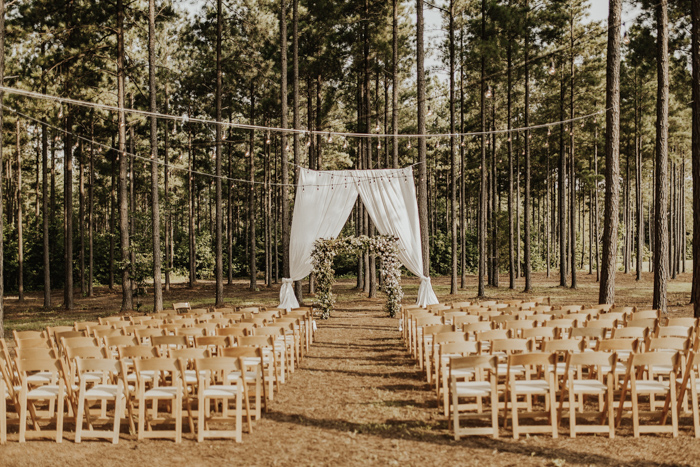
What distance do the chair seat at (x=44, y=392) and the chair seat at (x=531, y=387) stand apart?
4502 millimetres

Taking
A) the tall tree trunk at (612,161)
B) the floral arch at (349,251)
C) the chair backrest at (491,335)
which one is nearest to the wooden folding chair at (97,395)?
the chair backrest at (491,335)

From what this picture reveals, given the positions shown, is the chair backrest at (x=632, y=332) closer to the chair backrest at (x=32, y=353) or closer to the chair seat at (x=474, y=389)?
the chair seat at (x=474, y=389)

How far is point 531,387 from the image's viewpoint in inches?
225

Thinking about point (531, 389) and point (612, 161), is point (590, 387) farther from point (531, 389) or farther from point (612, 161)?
point (612, 161)

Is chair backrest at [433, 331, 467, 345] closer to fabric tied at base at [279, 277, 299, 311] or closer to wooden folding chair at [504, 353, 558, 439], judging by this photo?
wooden folding chair at [504, 353, 558, 439]

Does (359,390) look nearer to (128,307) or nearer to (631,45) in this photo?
(128,307)

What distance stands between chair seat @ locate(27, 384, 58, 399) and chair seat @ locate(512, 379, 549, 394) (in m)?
4.50

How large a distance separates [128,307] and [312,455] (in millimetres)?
15521

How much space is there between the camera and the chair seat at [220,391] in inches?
221

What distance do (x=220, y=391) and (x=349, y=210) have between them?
1174 centimetres

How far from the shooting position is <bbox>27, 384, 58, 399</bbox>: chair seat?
18.8 ft

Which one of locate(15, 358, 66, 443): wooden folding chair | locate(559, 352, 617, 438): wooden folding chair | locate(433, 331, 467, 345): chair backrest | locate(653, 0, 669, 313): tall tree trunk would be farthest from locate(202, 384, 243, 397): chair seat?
locate(653, 0, 669, 313): tall tree trunk

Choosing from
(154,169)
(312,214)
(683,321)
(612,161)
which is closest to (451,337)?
(683,321)

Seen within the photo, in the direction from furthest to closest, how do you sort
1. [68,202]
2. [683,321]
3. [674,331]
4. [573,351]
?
[68,202]
[683,321]
[573,351]
[674,331]
